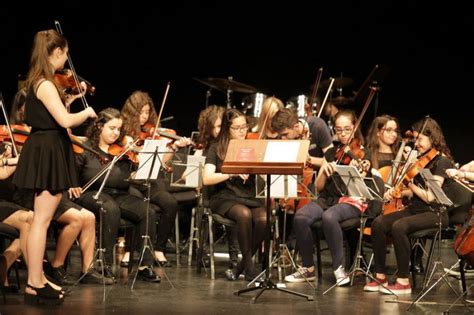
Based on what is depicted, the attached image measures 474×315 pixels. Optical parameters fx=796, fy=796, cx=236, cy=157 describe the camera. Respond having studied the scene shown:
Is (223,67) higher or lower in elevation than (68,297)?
higher

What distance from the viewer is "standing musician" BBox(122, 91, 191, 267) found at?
20.2ft

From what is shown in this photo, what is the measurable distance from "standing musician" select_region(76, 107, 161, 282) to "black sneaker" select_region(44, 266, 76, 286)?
11.7 inches

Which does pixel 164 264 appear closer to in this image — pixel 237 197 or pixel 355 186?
pixel 237 197

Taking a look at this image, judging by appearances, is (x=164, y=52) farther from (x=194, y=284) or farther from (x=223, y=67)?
(x=194, y=284)

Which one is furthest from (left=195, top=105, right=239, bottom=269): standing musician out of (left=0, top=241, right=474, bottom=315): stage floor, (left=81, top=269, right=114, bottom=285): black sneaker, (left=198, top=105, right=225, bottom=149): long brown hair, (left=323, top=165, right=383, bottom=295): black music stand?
(left=81, top=269, right=114, bottom=285): black sneaker

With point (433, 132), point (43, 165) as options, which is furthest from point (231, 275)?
point (43, 165)

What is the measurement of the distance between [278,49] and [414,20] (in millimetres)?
1473

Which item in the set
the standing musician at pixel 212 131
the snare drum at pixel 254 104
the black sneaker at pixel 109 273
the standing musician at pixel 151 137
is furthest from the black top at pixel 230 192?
the snare drum at pixel 254 104

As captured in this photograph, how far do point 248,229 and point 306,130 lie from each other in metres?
1.03

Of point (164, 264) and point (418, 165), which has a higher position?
point (418, 165)

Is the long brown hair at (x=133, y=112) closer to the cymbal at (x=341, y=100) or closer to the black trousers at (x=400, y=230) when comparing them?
the black trousers at (x=400, y=230)

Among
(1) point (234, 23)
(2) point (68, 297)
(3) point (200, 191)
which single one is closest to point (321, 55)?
(1) point (234, 23)

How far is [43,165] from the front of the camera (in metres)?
Answer: 4.25

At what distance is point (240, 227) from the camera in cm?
545
